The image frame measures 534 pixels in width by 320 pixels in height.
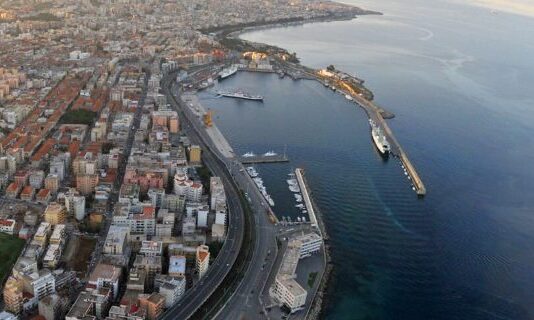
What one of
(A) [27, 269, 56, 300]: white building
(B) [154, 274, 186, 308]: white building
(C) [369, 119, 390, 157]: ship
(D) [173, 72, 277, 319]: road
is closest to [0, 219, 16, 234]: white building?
(A) [27, 269, 56, 300]: white building

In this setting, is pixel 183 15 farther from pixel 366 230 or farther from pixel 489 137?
pixel 366 230

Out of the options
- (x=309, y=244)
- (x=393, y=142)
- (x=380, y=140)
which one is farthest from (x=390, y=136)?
(x=309, y=244)

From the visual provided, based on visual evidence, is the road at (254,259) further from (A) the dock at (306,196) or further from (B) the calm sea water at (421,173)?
(A) the dock at (306,196)

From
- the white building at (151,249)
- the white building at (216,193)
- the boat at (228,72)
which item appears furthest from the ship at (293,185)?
the boat at (228,72)

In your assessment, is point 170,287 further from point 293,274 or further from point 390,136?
point 390,136

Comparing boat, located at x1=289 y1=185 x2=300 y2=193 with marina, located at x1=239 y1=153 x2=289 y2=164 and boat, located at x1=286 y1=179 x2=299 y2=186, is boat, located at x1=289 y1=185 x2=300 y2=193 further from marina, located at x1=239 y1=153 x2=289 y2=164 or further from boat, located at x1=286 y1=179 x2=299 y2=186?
marina, located at x1=239 y1=153 x2=289 y2=164

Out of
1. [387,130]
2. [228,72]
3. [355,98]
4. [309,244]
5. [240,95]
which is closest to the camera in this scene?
[309,244]

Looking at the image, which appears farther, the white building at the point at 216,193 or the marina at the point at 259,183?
the marina at the point at 259,183
